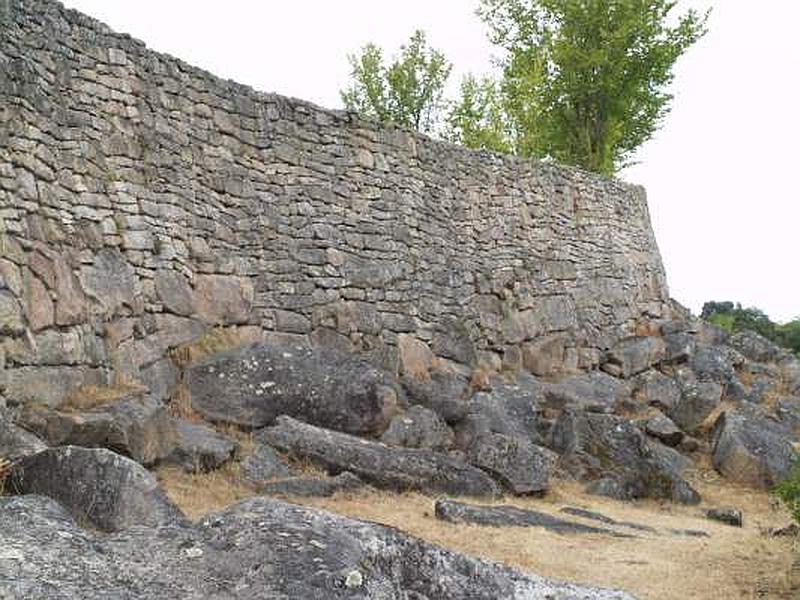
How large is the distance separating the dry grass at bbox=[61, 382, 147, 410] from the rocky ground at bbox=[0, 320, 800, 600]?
0.11ft

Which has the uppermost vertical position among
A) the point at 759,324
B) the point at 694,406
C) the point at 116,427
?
the point at 759,324

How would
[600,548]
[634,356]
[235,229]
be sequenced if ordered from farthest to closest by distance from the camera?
[634,356] → [235,229] → [600,548]

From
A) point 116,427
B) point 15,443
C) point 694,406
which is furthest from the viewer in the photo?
point 694,406

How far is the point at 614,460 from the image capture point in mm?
12914

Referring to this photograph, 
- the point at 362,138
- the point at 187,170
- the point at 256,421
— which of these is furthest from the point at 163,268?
the point at 362,138

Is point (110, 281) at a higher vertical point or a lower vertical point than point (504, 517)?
higher

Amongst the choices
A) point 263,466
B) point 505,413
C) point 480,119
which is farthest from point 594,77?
point 263,466

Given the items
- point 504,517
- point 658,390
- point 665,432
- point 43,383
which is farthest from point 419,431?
point 658,390

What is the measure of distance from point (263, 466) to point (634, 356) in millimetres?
10794

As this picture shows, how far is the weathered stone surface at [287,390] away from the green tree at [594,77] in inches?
572

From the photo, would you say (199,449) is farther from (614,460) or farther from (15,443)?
(614,460)

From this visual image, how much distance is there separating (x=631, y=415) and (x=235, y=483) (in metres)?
9.21

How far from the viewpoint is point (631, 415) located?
15.9 m

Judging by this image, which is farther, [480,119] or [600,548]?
[480,119]
